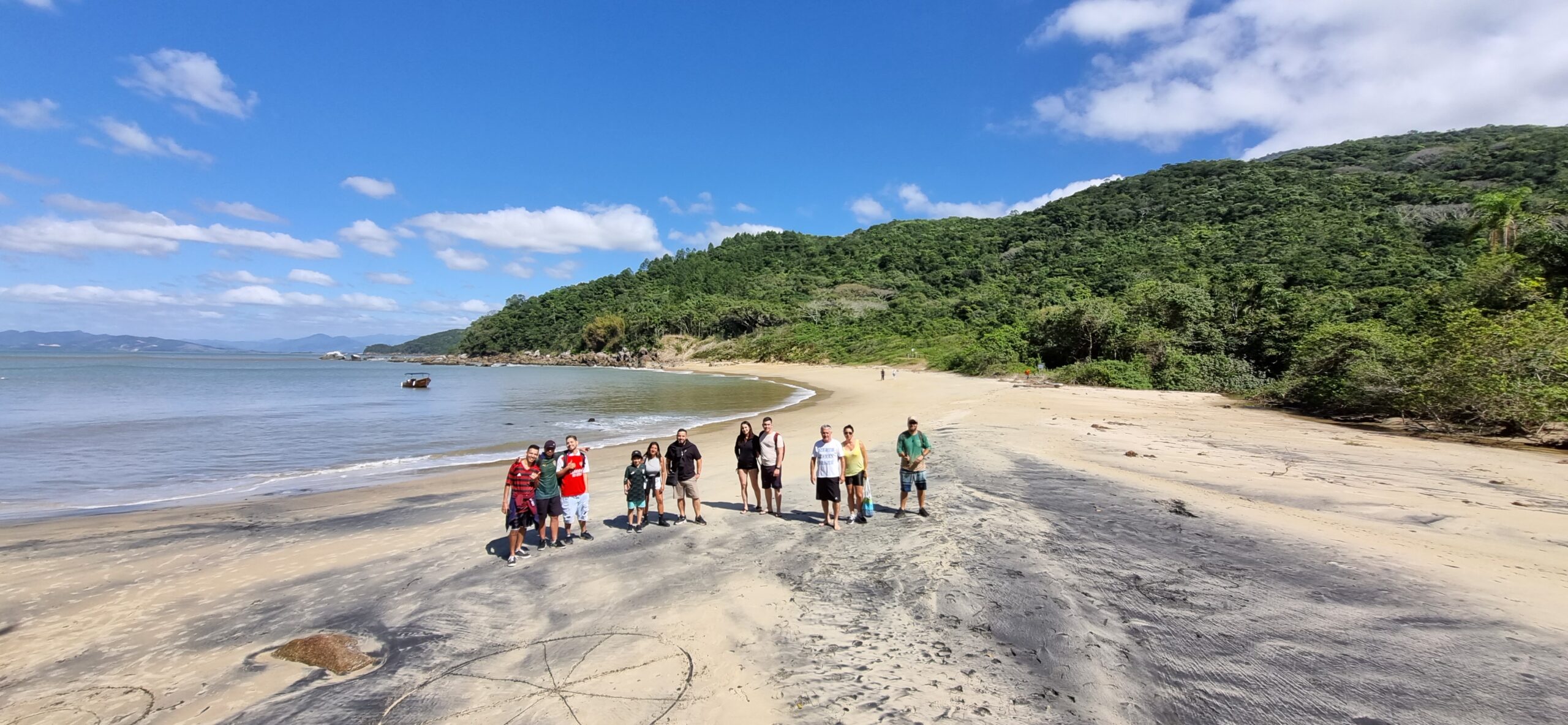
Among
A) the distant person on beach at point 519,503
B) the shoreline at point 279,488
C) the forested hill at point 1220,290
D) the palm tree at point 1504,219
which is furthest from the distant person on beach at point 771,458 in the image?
the palm tree at point 1504,219

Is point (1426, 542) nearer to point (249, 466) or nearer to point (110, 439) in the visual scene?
point (249, 466)

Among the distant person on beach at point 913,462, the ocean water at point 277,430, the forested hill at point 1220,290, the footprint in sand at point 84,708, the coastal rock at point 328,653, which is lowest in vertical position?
the footprint in sand at point 84,708

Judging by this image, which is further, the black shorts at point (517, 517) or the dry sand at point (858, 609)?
the black shorts at point (517, 517)

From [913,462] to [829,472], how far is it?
1.29 m

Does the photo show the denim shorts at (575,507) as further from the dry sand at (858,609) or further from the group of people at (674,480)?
the dry sand at (858,609)

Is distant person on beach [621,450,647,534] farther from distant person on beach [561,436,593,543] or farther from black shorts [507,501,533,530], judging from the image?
black shorts [507,501,533,530]

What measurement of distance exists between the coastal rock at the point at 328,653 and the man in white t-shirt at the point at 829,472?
5.37 meters

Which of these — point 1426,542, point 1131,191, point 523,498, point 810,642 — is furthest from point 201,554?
point 1131,191

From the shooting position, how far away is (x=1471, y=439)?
550 inches

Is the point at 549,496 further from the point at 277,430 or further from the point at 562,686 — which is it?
the point at 277,430

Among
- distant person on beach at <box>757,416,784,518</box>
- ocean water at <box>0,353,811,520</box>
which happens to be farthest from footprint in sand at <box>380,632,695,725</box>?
ocean water at <box>0,353,811,520</box>

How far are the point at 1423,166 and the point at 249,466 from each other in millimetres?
124517

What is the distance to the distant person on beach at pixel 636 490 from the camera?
8688 mm

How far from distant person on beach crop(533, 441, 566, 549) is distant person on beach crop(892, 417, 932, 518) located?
478cm
